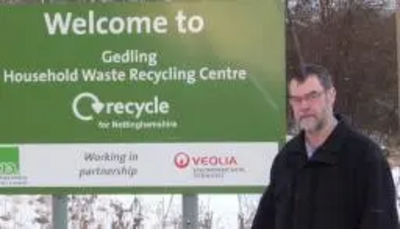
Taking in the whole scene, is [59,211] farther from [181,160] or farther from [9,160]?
[181,160]

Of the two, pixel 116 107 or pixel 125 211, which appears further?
pixel 125 211

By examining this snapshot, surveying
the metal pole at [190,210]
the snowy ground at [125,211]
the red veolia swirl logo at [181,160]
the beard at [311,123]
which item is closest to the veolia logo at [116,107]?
the red veolia swirl logo at [181,160]

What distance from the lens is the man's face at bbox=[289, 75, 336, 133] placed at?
457 cm

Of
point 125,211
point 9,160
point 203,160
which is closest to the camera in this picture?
point 203,160

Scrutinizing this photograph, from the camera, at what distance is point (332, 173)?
459cm

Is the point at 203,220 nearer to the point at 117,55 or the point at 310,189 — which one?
the point at 117,55

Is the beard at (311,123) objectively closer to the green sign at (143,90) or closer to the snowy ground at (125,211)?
the green sign at (143,90)

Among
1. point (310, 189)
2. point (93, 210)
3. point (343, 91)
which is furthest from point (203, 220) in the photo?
point (343, 91)

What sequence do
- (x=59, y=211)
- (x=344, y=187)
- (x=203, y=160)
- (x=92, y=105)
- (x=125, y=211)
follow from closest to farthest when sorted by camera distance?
(x=344, y=187) < (x=203, y=160) < (x=92, y=105) < (x=59, y=211) < (x=125, y=211)

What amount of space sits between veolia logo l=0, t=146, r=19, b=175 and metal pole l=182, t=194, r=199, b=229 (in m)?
1.28

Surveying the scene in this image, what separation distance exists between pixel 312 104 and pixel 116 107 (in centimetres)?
319

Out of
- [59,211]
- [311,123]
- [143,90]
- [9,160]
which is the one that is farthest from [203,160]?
[311,123]

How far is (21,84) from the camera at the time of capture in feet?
25.2

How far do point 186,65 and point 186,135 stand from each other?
1.69 ft
